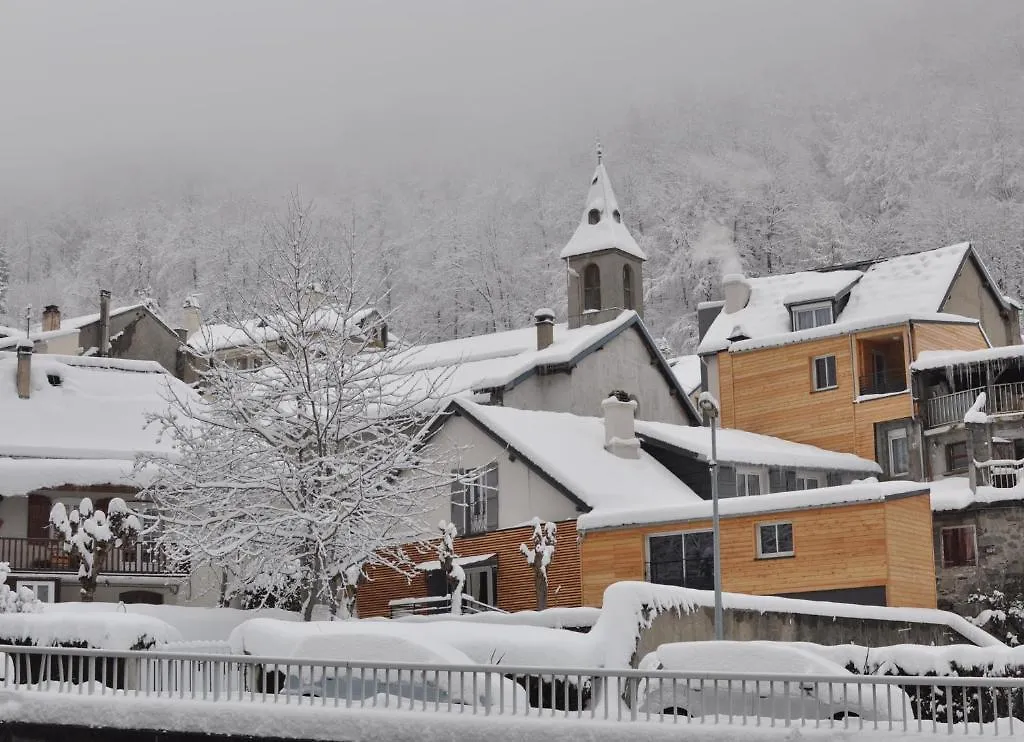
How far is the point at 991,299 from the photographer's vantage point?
2251 inches

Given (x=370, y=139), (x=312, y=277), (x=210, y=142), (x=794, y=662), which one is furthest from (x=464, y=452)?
(x=210, y=142)

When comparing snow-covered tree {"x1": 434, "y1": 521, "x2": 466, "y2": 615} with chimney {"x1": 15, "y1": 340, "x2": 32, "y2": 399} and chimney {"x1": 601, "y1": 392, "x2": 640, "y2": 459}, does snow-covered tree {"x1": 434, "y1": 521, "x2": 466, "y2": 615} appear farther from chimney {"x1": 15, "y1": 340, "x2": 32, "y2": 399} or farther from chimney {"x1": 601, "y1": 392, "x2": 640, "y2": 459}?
chimney {"x1": 15, "y1": 340, "x2": 32, "y2": 399}

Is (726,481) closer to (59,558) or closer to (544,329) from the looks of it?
(544,329)

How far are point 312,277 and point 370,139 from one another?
13273 centimetres

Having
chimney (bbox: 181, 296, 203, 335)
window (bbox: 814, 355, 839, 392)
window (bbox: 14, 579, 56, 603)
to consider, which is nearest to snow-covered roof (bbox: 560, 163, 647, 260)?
window (bbox: 814, 355, 839, 392)

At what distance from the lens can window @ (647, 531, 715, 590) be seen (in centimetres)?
3588

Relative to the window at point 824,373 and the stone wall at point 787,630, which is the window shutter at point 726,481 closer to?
the window at point 824,373

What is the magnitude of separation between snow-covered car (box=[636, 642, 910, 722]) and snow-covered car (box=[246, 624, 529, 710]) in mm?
1960

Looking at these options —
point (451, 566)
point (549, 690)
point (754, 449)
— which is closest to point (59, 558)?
point (451, 566)

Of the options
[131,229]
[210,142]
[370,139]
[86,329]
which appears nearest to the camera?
[86,329]

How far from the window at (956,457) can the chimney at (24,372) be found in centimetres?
2906

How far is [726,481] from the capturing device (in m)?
42.6

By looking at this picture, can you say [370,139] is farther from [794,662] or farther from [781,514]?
[794,662]

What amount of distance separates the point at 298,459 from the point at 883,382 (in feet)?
76.4
